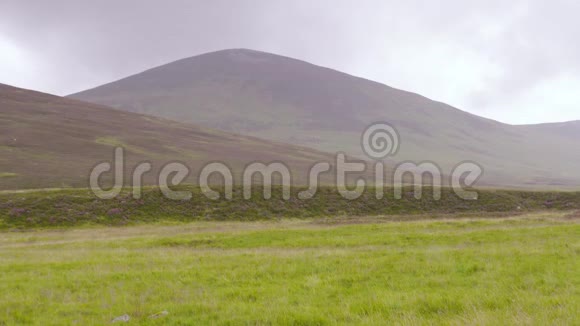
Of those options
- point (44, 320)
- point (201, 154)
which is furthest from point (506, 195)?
point (201, 154)

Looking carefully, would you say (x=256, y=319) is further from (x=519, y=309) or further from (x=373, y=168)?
(x=373, y=168)

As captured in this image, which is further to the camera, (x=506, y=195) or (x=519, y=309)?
(x=506, y=195)

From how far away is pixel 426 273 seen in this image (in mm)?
13555

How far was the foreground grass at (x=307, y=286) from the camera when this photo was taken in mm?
9094

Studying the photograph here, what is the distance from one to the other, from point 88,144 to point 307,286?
10496 cm

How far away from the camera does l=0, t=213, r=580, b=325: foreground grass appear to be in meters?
9.09

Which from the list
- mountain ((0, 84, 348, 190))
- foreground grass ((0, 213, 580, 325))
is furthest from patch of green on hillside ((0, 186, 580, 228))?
foreground grass ((0, 213, 580, 325))

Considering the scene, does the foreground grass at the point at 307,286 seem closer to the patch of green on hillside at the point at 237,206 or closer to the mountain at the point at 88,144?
the patch of green on hillside at the point at 237,206

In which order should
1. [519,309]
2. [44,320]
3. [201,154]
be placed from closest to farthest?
[519,309] < [44,320] < [201,154]

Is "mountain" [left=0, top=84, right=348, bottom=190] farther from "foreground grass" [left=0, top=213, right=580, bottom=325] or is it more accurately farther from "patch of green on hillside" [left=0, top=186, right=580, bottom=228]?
"foreground grass" [left=0, top=213, right=580, bottom=325]

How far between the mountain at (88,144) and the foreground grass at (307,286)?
5610 cm

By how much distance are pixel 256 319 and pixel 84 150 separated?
101304 mm

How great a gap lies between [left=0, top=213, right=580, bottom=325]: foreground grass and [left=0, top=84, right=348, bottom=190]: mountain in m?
56.1

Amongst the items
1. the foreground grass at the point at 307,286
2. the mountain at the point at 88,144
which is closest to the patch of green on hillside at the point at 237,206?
the mountain at the point at 88,144
